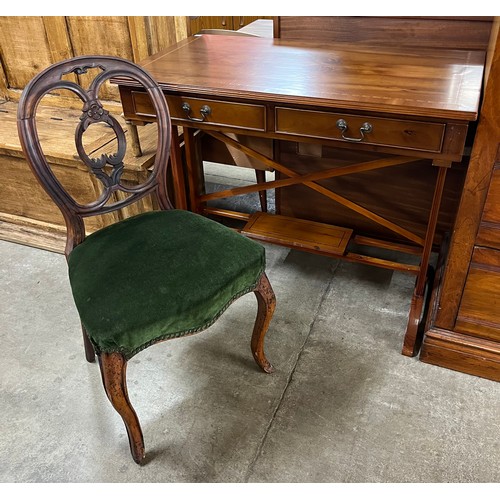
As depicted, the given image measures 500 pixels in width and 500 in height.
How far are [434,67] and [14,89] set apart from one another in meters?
1.98

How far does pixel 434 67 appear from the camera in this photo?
1.50 m

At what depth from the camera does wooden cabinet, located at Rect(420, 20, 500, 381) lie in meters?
1.21

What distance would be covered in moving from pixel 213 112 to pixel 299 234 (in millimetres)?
592

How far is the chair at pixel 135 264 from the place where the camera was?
3.87ft

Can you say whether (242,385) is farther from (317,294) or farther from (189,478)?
(317,294)

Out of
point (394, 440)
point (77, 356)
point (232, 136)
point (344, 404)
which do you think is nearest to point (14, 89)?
point (232, 136)

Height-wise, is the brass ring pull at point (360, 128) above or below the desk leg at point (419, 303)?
above

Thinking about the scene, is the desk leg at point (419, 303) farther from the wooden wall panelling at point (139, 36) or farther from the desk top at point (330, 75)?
the wooden wall panelling at point (139, 36)

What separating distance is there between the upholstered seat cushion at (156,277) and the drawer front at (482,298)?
2.03 feet

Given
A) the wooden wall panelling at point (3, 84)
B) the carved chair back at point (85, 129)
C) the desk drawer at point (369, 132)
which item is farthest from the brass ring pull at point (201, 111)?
the wooden wall panelling at point (3, 84)

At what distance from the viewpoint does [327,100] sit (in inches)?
53.6

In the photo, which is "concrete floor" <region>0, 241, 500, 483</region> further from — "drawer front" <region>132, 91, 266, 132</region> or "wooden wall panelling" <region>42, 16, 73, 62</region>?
"wooden wall panelling" <region>42, 16, 73, 62</region>

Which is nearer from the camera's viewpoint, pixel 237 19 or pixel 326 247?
pixel 326 247

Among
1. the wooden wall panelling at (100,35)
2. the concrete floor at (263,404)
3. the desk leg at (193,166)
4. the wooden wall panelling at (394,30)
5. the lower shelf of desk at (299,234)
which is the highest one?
the wooden wall panelling at (394,30)
